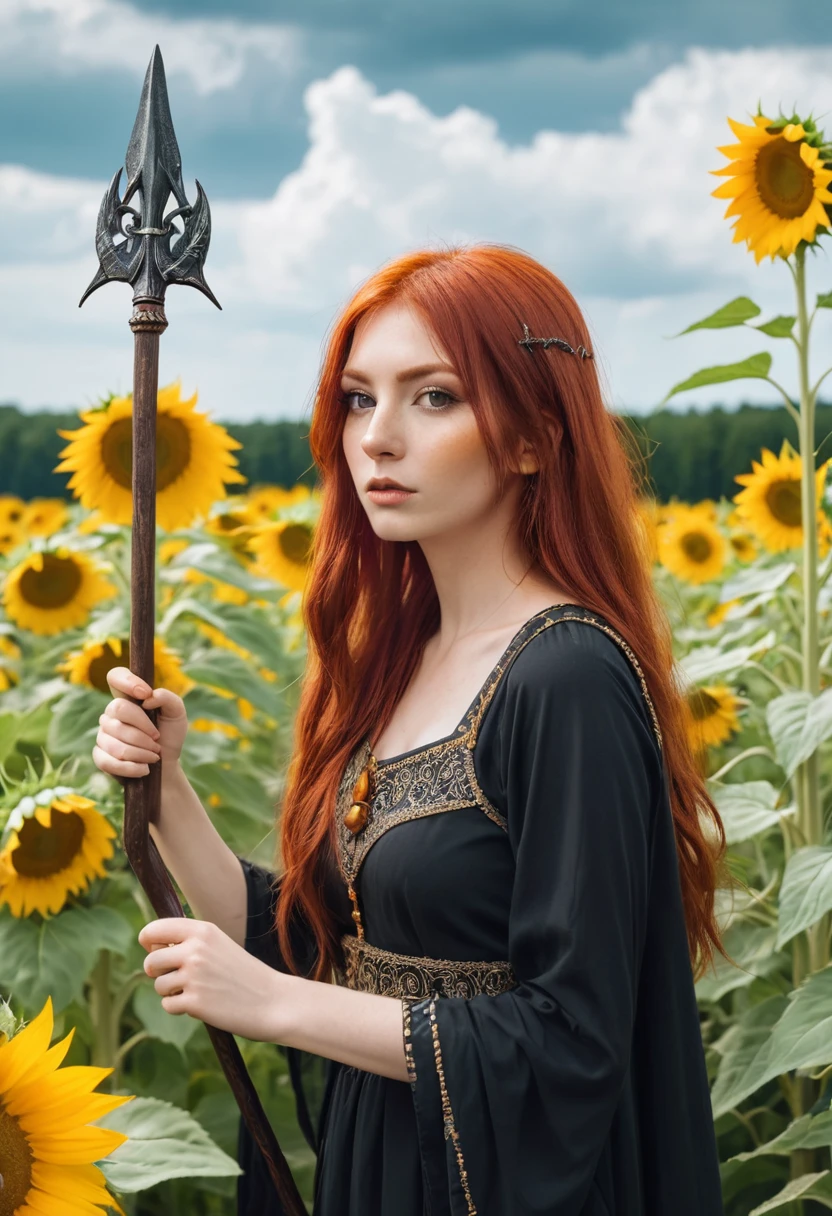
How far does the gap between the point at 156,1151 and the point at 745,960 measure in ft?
4.01

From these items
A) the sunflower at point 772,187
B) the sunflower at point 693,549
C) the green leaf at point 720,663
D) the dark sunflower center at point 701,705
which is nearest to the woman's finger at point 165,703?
the green leaf at point 720,663

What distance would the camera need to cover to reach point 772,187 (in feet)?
7.79

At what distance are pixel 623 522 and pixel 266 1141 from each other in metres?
0.89

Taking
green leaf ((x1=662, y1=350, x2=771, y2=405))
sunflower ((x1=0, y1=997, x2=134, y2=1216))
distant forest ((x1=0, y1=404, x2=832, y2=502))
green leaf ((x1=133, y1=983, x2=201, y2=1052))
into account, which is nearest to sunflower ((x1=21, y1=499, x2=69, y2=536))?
distant forest ((x1=0, y1=404, x2=832, y2=502))

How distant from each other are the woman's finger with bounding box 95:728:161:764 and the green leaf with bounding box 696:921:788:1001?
4.54 ft

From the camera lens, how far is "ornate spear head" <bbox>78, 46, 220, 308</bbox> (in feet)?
4.72

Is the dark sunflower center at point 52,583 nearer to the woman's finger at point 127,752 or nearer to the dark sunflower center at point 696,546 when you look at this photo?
the woman's finger at point 127,752

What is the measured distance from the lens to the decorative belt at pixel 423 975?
5.12 ft

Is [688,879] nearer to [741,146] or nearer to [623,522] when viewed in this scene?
[623,522]

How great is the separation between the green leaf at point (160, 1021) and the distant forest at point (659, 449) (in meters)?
5.39

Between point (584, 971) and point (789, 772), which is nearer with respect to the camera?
point (584, 971)

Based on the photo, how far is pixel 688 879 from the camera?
70.0 inches

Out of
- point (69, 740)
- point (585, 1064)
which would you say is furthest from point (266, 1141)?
point (69, 740)

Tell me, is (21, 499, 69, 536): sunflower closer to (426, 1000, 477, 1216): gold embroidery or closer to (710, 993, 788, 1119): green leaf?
(710, 993, 788, 1119): green leaf
